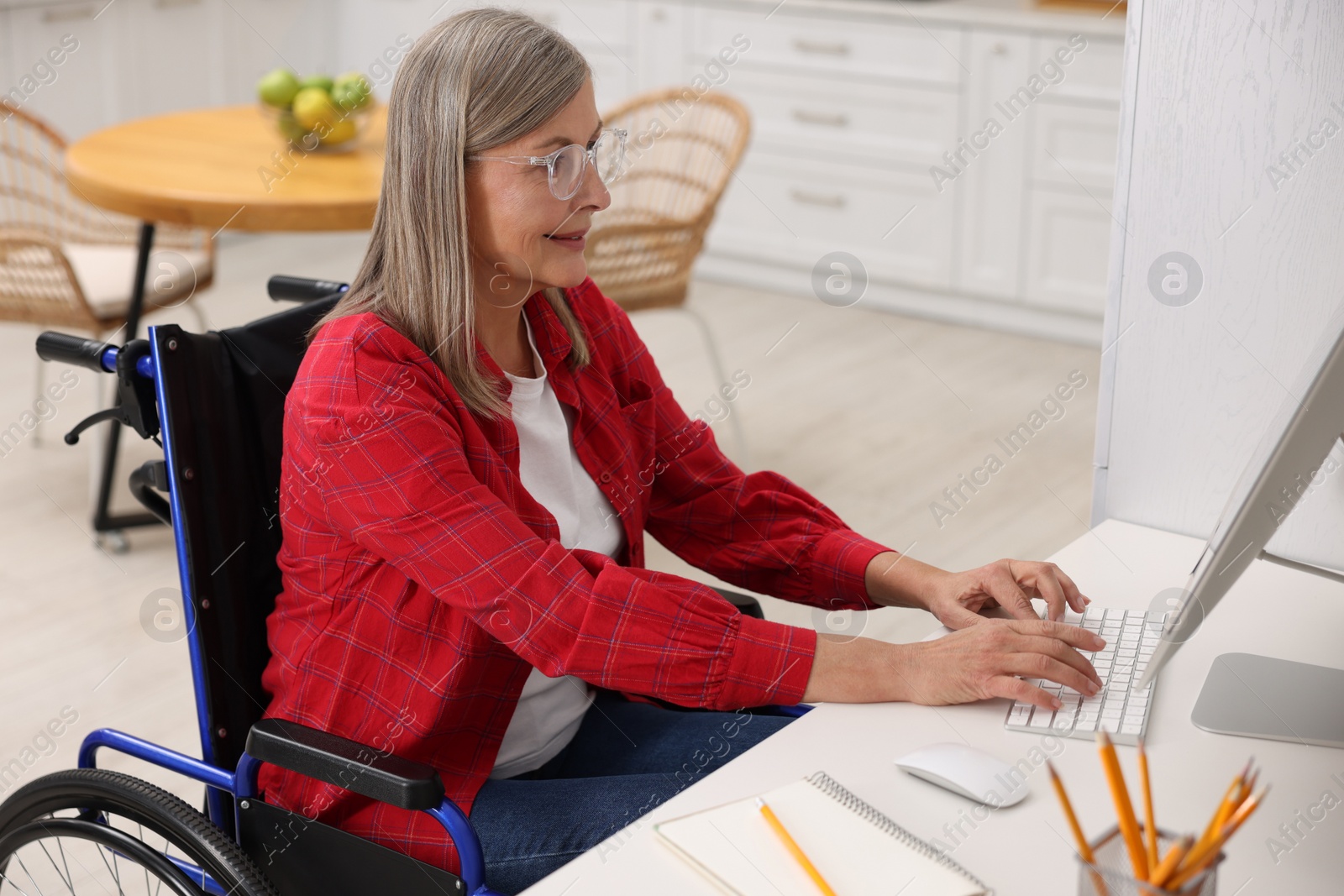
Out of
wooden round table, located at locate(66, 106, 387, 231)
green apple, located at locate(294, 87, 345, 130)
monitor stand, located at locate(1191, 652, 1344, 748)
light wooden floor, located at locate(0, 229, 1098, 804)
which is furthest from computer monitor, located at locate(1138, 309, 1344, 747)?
green apple, located at locate(294, 87, 345, 130)

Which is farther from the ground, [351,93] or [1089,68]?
[1089,68]

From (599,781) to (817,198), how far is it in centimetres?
326

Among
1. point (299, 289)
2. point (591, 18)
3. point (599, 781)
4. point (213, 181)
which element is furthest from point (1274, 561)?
point (591, 18)

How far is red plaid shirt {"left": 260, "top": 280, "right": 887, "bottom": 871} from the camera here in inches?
44.7

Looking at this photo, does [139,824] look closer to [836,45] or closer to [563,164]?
[563,164]

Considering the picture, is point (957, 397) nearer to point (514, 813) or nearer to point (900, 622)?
point (900, 622)

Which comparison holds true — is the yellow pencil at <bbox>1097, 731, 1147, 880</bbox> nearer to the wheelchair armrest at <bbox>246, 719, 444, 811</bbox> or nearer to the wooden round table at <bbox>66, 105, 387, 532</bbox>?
the wheelchair armrest at <bbox>246, 719, 444, 811</bbox>

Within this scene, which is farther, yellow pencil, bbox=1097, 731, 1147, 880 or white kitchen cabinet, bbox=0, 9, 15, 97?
white kitchen cabinet, bbox=0, 9, 15, 97

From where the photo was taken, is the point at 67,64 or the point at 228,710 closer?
the point at 228,710

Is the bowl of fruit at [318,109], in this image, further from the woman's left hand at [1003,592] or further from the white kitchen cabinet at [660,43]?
the woman's left hand at [1003,592]

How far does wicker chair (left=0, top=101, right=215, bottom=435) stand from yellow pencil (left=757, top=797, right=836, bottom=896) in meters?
2.28

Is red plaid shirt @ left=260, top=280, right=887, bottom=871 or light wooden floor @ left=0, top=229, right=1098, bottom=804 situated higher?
red plaid shirt @ left=260, top=280, right=887, bottom=871

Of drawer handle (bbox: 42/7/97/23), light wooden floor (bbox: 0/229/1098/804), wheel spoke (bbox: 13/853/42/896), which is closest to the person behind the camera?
wheel spoke (bbox: 13/853/42/896)

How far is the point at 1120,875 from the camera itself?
72 centimetres
